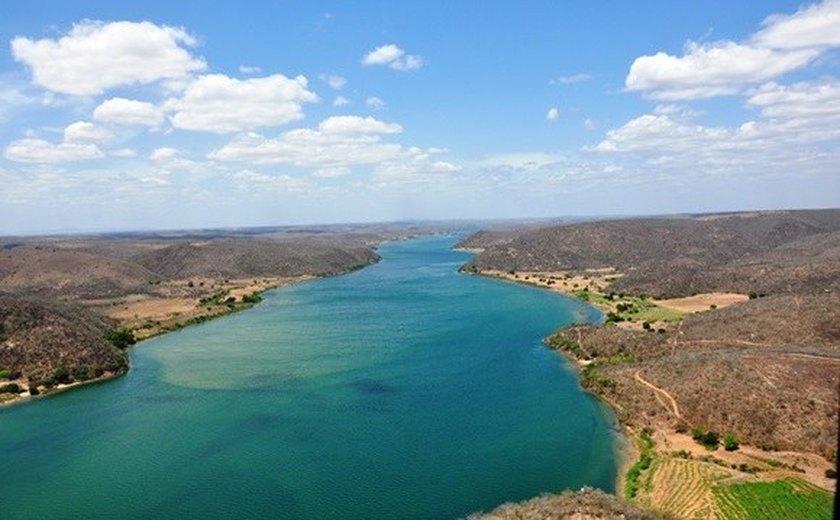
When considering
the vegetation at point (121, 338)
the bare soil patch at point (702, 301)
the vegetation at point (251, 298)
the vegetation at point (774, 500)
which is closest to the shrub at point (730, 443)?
the vegetation at point (774, 500)

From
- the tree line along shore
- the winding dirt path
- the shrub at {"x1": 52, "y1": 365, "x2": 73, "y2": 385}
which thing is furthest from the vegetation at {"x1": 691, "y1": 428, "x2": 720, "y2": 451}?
the shrub at {"x1": 52, "y1": 365, "x2": 73, "y2": 385}

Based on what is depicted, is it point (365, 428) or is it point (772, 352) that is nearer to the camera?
point (365, 428)

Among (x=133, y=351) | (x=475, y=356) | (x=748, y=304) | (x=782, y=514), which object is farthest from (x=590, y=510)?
(x=133, y=351)

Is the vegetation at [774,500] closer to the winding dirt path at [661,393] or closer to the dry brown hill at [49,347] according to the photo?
the winding dirt path at [661,393]

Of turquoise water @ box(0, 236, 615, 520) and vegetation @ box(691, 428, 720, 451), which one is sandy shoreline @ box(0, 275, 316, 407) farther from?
vegetation @ box(691, 428, 720, 451)

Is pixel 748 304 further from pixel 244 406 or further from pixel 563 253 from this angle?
pixel 563 253
